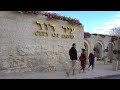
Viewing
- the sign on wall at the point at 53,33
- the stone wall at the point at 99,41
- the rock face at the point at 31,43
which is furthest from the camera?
the stone wall at the point at 99,41

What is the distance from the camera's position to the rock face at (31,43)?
41.4 ft

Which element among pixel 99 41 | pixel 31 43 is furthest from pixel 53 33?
pixel 99 41

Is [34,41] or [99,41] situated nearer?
[34,41]

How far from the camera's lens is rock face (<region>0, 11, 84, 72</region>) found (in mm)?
12617

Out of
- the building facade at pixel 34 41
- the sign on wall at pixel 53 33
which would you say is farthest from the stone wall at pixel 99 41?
the sign on wall at pixel 53 33

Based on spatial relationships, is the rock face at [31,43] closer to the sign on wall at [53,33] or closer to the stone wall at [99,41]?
the sign on wall at [53,33]

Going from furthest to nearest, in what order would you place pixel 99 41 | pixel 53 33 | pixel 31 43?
pixel 99 41
pixel 53 33
pixel 31 43

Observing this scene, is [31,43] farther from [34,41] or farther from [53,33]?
[53,33]

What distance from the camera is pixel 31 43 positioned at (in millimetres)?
13875

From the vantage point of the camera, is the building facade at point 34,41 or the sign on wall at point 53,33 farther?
the sign on wall at point 53,33
